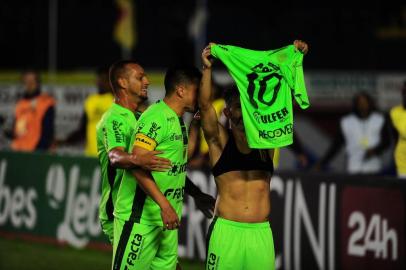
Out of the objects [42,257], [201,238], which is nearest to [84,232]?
[42,257]

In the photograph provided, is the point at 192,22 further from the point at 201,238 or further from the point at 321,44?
the point at 201,238

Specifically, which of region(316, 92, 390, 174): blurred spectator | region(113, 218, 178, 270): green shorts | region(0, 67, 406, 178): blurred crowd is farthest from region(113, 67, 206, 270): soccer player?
region(316, 92, 390, 174): blurred spectator

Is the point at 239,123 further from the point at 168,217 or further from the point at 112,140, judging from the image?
the point at 112,140

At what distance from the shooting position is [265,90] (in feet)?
24.2

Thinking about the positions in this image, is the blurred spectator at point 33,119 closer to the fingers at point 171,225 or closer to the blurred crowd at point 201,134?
the blurred crowd at point 201,134

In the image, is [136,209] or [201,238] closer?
[136,209]

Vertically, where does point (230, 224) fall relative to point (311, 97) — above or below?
below

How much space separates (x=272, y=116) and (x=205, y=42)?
16312mm

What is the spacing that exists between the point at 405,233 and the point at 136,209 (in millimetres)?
3711

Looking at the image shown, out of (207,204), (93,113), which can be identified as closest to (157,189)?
(207,204)

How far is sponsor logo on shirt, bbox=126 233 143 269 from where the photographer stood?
7812 millimetres

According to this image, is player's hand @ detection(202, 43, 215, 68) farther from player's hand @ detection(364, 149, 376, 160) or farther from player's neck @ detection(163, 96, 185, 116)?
player's hand @ detection(364, 149, 376, 160)

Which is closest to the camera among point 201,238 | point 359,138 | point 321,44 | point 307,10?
point 201,238

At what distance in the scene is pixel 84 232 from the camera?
1370 cm
